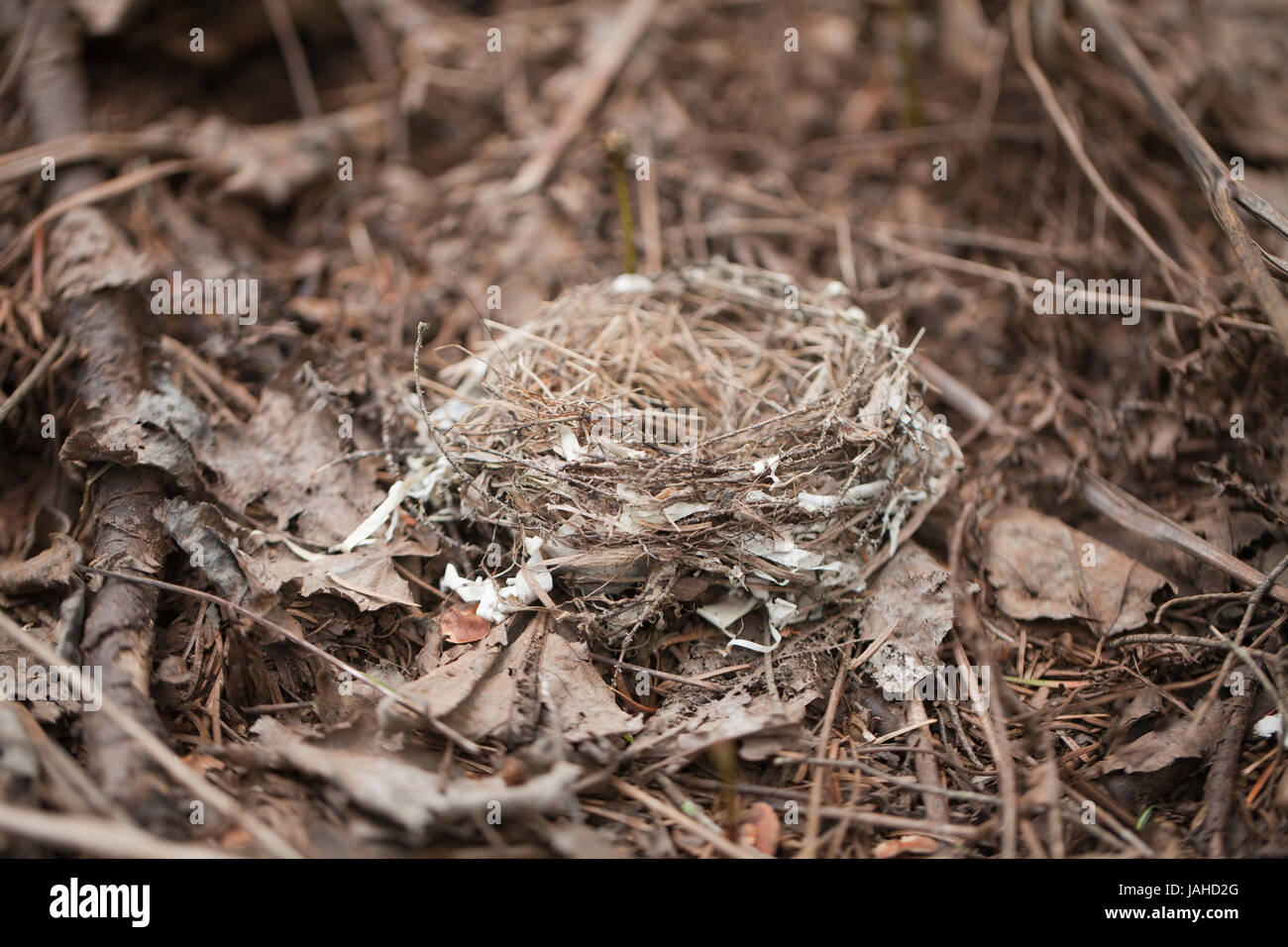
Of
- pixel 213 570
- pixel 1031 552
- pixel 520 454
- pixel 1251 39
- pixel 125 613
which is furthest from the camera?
pixel 1251 39

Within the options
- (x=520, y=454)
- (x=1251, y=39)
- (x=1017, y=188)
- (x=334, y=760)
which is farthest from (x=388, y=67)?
(x=1251, y=39)

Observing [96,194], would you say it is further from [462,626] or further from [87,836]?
[87,836]

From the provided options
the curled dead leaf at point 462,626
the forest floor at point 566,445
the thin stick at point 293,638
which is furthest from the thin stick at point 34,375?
the curled dead leaf at point 462,626

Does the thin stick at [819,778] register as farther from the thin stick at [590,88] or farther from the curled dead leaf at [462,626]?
→ the thin stick at [590,88]

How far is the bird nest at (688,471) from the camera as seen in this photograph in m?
2.19

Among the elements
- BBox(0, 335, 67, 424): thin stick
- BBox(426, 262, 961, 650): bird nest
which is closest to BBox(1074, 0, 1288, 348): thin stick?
BBox(426, 262, 961, 650): bird nest

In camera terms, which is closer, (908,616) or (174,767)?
(174,767)

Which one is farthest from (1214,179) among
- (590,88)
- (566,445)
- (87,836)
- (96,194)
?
(96,194)

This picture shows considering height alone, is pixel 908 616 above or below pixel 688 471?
below

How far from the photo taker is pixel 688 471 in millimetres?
2189

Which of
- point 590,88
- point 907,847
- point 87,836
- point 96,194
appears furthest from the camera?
point 590,88

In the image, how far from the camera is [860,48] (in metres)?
4.55

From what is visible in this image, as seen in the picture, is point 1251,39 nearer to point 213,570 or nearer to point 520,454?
point 520,454
